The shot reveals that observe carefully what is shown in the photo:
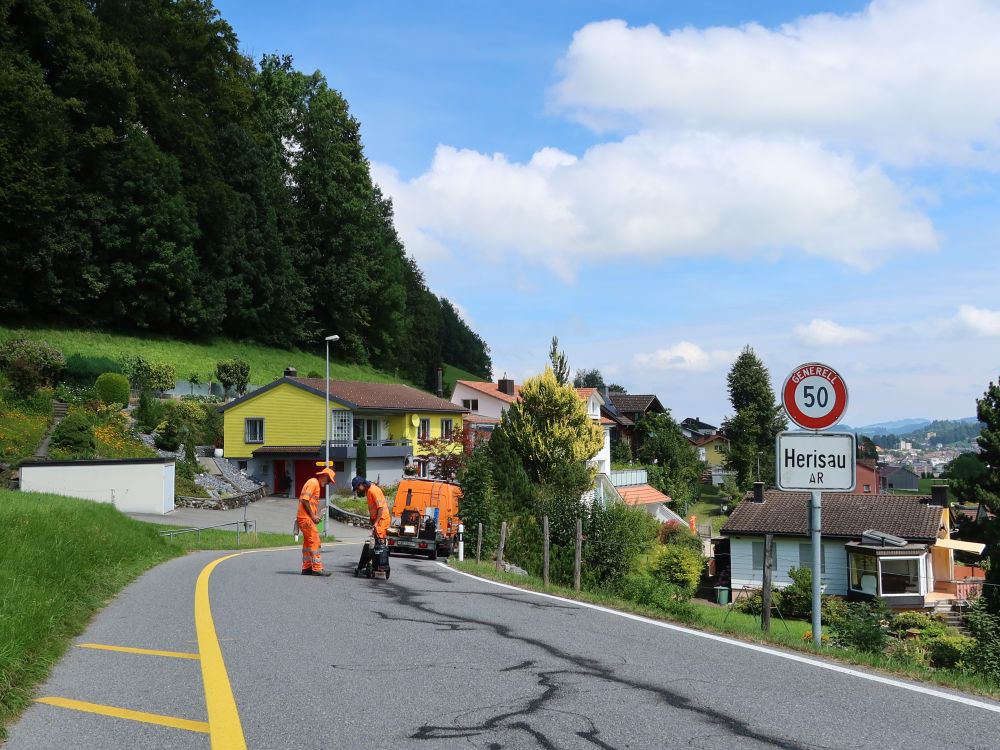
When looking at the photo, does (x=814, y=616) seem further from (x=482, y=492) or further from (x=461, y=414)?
(x=461, y=414)

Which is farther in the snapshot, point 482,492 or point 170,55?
point 170,55

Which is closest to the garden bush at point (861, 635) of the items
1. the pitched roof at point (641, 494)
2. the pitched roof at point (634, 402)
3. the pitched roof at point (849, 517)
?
the pitched roof at point (849, 517)

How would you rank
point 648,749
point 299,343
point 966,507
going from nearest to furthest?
point 648,749, point 966,507, point 299,343

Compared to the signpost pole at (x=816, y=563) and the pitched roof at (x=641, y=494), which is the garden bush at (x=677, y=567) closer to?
the pitched roof at (x=641, y=494)

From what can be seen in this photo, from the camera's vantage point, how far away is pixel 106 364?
1907 inches

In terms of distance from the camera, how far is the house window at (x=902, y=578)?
1416 inches

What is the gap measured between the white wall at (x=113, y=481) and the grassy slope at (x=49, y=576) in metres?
14.7

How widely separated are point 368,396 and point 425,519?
3170cm

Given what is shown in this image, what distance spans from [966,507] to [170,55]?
66161 millimetres

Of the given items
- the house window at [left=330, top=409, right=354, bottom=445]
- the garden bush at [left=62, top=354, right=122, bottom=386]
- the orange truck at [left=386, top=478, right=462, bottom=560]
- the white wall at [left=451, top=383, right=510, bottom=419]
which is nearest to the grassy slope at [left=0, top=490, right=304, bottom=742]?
the orange truck at [left=386, top=478, right=462, bottom=560]

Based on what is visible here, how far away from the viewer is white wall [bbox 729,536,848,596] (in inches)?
1478

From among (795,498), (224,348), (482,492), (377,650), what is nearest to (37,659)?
(377,650)

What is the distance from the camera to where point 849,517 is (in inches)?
1538

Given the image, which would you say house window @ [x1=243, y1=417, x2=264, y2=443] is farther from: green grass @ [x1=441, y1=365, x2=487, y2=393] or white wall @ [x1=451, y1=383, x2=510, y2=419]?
green grass @ [x1=441, y1=365, x2=487, y2=393]
